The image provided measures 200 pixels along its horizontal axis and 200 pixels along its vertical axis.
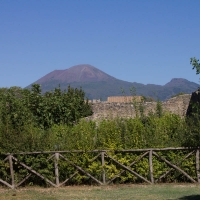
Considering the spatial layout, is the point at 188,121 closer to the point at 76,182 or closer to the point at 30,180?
the point at 76,182

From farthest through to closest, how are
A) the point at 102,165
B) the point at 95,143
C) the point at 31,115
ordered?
1. the point at 31,115
2. the point at 95,143
3. the point at 102,165

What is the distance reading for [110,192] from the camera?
13883 millimetres

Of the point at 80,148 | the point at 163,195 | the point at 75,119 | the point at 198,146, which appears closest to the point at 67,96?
the point at 75,119

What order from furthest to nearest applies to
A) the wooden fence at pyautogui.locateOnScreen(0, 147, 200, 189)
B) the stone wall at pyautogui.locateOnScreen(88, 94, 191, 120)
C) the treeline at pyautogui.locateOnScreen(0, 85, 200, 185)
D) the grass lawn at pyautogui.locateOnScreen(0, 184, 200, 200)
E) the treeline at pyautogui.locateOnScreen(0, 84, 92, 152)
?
1. the stone wall at pyautogui.locateOnScreen(88, 94, 191, 120)
2. the treeline at pyautogui.locateOnScreen(0, 84, 92, 152)
3. the treeline at pyautogui.locateOnScreen(0, 85, 200, 185)
4. the wooden fence at pyautogui.locateOnScreen(0, 147, 200, 189)
5. the grass lawn at pyautogui.locateOnScreen(0, 184, 200, 200)

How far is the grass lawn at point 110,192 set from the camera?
12828mm

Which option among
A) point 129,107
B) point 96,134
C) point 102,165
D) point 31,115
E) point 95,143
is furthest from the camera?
point 129,107

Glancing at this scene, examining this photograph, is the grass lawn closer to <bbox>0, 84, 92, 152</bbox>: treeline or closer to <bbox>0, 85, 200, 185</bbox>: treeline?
<bbox>0, 85, 200, 185</bbox>: treeline

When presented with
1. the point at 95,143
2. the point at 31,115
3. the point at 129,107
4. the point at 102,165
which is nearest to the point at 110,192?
the point at 102,165

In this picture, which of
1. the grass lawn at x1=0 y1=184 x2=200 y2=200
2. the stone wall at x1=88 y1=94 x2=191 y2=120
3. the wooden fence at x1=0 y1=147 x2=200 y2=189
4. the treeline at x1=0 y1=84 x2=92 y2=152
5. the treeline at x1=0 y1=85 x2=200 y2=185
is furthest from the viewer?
the stone wall at x1=88 y1=94 x2=191 y2=120

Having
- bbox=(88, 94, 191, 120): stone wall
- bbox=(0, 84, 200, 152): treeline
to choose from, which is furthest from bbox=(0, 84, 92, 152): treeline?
bbox=(88, 94, 191, 120): stone wall

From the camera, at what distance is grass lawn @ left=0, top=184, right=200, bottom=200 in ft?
42.1

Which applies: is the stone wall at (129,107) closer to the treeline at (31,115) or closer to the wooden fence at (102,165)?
the treeline at (31,115)

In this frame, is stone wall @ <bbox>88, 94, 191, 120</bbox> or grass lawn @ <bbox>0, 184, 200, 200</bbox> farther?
stone wall @ <bbox>88, 94, 191, 120</bbox>

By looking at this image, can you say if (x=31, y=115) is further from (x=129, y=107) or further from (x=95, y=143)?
(x=129, y=107)
